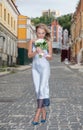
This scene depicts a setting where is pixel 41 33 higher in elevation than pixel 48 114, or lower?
higher

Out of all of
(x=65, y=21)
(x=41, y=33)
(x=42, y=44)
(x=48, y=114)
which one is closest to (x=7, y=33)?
(x=48, y=114)

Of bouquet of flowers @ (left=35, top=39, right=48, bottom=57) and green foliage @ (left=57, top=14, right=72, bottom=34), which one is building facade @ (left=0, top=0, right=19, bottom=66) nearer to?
bouquet of flowers @ (left=35, top=39, right=48, bottom=57)

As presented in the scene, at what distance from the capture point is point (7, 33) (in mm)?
46062

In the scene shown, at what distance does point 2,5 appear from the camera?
42.5 metres

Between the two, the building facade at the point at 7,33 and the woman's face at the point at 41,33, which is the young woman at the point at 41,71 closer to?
the woman's face at the point at 41,33

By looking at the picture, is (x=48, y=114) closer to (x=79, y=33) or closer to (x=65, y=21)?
(x=79, y=33)

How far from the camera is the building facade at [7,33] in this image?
4188cm

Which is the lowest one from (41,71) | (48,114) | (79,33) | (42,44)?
(48,114)

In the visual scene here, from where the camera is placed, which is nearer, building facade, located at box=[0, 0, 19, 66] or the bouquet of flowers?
the bouquet of flowers

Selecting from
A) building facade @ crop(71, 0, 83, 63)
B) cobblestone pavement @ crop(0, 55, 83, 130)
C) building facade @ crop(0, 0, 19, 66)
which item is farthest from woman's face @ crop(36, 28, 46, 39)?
building facade @ crop(71, 0, 83, 63)

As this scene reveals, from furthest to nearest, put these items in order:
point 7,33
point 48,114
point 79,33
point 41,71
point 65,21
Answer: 1. point 65,21
2. point 79,33
3. point 7,33
4. point 48,114
5. point 41,71

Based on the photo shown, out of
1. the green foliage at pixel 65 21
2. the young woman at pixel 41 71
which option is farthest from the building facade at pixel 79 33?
the green foliage at pixel 65 21

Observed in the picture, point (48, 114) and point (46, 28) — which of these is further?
point (48, 114)

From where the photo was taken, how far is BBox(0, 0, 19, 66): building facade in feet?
137
